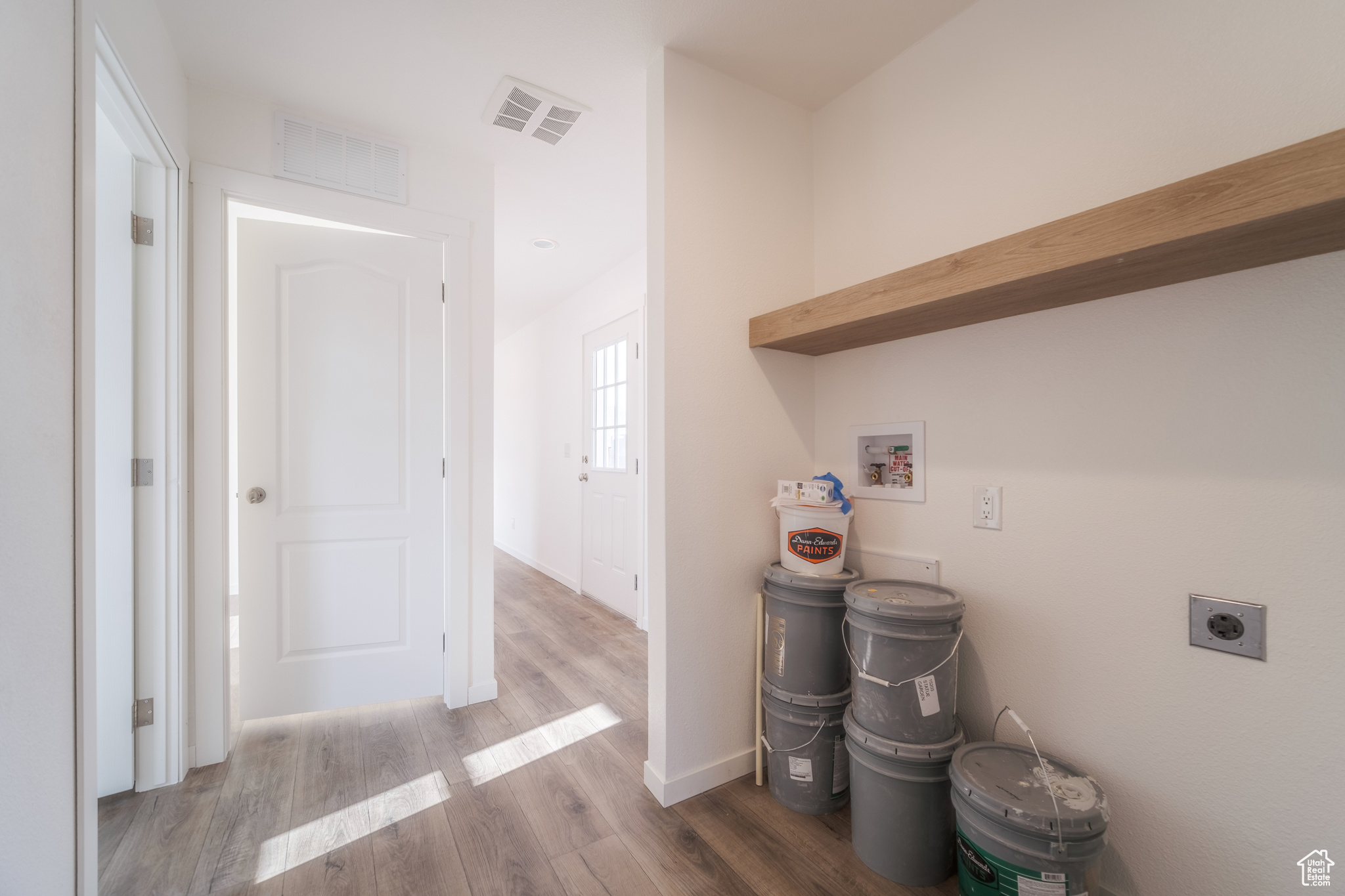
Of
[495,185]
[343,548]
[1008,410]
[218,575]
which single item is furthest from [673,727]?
[495,185]

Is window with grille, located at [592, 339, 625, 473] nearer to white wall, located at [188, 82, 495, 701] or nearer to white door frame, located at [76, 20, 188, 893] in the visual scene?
white wall, located at [188, 82, 495, 701]

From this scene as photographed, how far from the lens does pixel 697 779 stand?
6.03 feet

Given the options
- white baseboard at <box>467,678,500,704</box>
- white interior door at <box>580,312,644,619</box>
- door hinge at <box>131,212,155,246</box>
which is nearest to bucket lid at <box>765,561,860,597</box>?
white baseboard at <box>467,678,500,704</box>

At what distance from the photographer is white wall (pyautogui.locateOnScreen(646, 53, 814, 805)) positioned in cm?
181

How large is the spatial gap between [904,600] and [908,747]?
0.39 meters

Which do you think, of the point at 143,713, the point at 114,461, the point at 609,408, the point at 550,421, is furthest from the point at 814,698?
the point at 550,421

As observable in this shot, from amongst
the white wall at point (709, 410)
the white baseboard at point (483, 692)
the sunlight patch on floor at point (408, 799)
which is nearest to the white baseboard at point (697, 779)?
the white wall at point (709, 410)

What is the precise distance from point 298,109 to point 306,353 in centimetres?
97

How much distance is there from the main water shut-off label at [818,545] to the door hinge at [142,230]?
242cm

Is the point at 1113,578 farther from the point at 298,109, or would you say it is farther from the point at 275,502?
the point at 298,109

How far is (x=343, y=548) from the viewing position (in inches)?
91.4

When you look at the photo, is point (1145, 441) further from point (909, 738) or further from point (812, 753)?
point (812, 753)

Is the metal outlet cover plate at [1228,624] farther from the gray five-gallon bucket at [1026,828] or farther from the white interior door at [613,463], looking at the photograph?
the white interior door at [613,463]

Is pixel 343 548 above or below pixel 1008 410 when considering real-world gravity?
below
